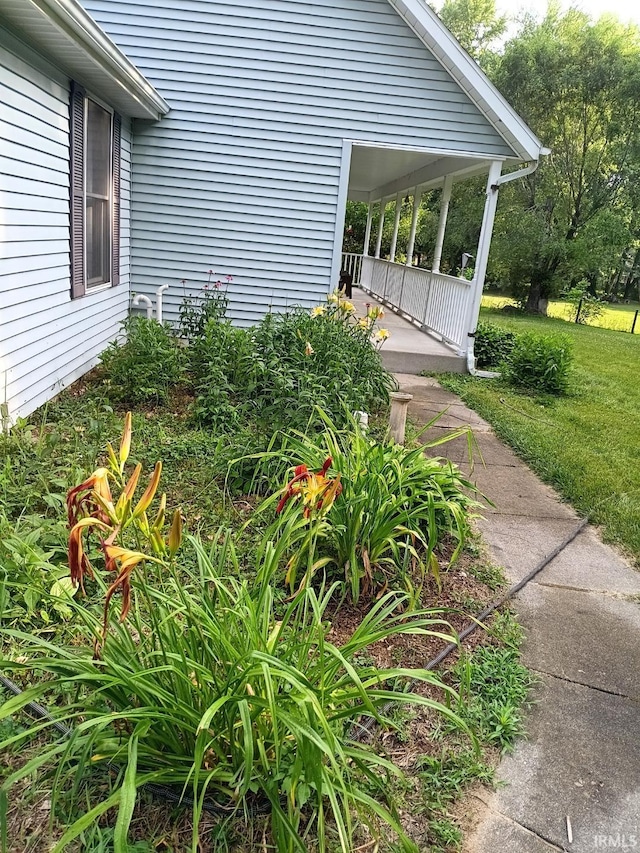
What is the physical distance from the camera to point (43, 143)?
15.7ft

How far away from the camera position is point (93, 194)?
622 centimetres

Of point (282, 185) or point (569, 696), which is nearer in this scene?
point (569, 696)

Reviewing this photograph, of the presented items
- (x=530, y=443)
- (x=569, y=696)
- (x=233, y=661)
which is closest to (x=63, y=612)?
(x=233, y=661)

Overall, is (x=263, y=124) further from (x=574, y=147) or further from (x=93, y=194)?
(x=574, y=147)

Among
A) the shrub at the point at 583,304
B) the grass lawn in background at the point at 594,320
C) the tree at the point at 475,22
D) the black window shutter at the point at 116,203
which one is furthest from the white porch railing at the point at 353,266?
the tree at the point at 475,22

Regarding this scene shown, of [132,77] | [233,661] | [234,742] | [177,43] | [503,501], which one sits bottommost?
[503,501]

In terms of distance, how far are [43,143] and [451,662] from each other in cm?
446

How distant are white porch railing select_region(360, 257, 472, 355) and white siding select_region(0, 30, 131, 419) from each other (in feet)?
16.2

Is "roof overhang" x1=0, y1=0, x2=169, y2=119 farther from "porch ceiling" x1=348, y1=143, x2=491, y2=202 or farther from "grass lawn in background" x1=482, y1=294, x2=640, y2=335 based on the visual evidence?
"grass lawn in background" x1=482, y1=294, x2=640, y2=335

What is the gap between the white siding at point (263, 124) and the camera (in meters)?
7.33

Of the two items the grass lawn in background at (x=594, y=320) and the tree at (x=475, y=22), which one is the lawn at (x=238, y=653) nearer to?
the grass lawn in background at (x=594, y=320)

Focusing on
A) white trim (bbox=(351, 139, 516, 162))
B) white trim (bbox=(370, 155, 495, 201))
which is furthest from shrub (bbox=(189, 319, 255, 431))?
white trim (bbox=(370, 155, 495, 201))

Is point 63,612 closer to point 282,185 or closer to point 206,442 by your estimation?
point 206,442
